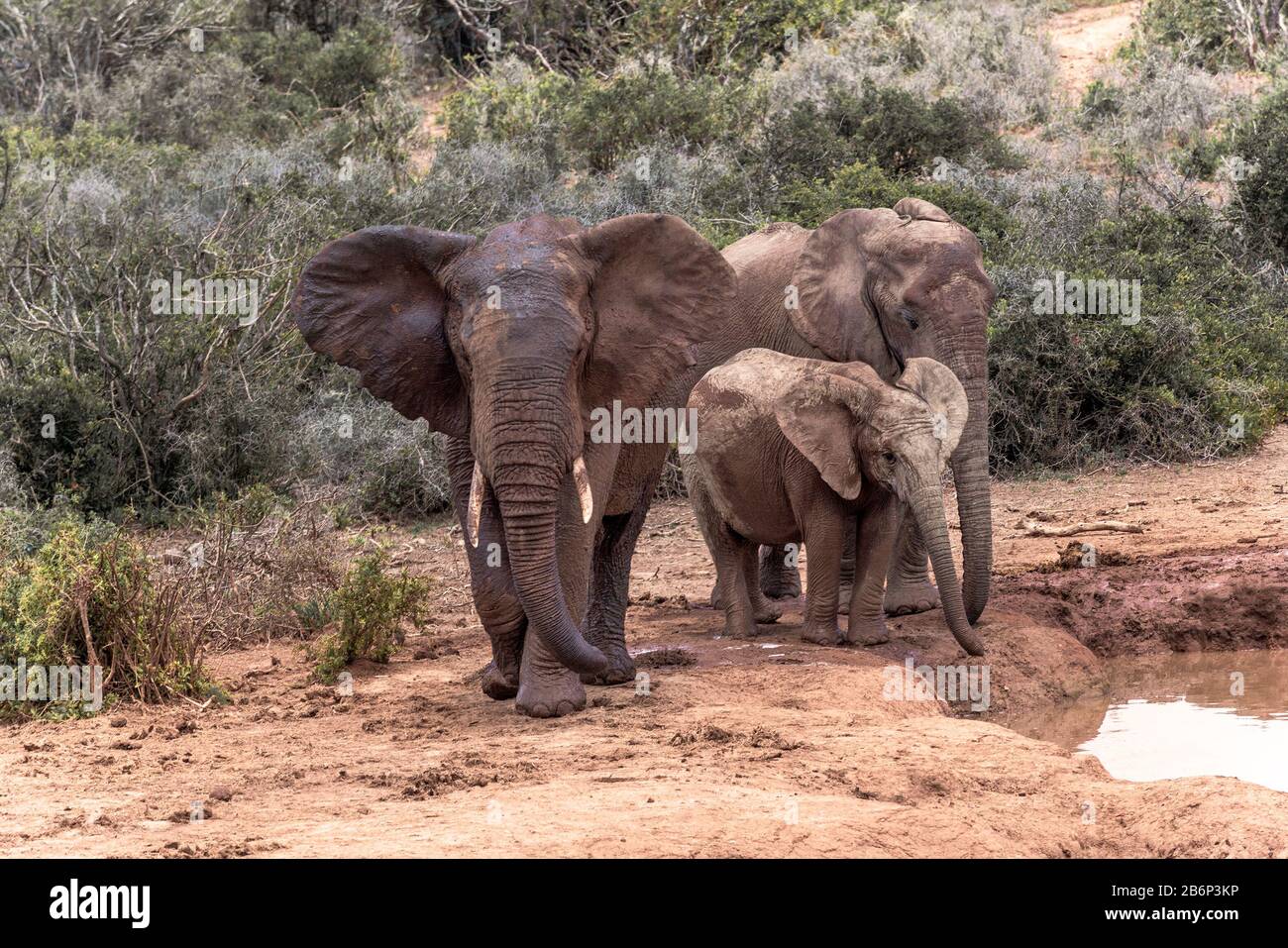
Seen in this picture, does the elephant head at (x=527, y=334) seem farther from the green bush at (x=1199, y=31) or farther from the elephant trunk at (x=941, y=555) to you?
the green bush at (x=1199, y=31)

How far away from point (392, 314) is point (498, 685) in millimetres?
1659

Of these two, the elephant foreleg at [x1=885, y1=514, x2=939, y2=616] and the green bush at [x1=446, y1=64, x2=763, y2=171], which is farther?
the green bush at [x1=446, y1=64, x2=763, y2=171]

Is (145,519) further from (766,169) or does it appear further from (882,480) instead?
(766,169)

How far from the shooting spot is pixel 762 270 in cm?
1012

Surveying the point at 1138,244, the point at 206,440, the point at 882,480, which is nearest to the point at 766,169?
the point at 1138,244

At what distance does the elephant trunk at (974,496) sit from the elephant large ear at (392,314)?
9.73 feet

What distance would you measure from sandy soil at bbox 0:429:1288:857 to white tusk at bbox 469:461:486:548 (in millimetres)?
784

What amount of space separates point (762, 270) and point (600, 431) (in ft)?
11.0

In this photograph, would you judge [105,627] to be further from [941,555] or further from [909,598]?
[909,598]

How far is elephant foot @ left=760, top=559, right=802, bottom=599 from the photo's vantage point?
10.2 m

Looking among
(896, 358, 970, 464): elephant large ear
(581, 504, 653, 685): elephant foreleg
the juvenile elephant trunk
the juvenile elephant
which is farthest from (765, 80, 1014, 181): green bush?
the juvenile elephant trunk

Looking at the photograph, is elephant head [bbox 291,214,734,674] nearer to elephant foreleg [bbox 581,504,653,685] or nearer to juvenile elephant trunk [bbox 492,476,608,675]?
juvenile elephant trunk [bbox 492,476,608,675]

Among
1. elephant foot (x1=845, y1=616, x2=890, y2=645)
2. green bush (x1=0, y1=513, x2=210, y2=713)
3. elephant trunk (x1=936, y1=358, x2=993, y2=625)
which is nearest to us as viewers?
green bush (x1=0, y1=513, x2=210, y2=713)

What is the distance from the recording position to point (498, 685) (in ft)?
24.2
